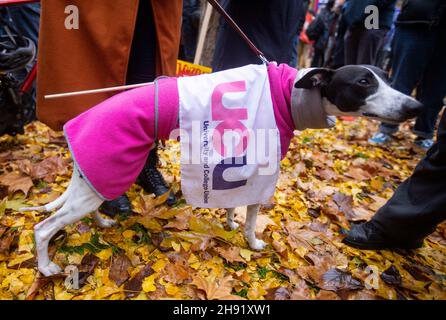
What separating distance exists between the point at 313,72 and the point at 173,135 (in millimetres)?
862

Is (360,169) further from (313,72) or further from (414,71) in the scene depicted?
Answer: (313,72)

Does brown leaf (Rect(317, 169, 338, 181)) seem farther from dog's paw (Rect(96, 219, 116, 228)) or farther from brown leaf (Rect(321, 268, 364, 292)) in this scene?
dog's paw (Rect(96, 219, 116, 228))

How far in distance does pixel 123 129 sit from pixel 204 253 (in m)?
1.01

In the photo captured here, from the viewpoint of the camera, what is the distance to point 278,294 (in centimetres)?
176

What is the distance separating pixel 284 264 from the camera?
6.59ft

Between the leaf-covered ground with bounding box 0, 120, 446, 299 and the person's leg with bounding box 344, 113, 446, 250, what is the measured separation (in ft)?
0.36

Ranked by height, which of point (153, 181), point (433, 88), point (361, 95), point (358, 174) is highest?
point (361, 95)

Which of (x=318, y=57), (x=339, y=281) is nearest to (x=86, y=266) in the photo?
(x=339, y=281)

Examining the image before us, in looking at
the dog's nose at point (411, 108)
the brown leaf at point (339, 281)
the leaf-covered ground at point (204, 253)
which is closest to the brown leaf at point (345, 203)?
the leaf-covered ground at point (204, 253)

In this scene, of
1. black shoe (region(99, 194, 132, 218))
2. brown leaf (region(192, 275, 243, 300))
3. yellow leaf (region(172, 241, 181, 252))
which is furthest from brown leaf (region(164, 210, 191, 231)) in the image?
brown leaf (region(192, 275, 243, 300))

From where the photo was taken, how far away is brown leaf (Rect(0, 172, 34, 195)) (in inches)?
94.0

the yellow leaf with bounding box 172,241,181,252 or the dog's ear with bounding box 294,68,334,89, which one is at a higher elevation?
the dog's ear with bounding box 294,68,334,89

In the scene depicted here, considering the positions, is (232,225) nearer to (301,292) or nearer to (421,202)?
(301,292)
